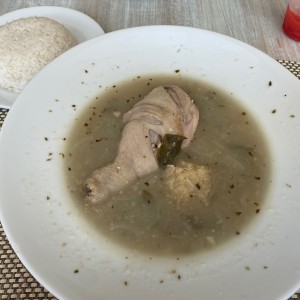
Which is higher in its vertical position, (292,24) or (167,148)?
(292,24)

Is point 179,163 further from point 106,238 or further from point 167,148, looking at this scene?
point 106,238

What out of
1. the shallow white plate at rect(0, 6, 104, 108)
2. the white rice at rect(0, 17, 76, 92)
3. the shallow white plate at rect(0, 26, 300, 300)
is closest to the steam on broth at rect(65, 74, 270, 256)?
the shallow white plate at rect(0, 26, 300, 300)

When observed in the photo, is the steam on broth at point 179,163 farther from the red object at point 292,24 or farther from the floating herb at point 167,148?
the red object at point 292,24

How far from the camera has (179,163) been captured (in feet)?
4.47

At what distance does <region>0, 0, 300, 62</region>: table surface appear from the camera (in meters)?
2.12

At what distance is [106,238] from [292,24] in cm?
155

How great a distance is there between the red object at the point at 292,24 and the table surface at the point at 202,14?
0.03 m

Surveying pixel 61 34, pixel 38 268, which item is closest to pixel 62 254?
pixel 38 268

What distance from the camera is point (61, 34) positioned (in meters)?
1.85

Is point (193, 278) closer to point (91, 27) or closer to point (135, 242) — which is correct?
point (135, 242)

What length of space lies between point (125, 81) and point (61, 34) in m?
0.48

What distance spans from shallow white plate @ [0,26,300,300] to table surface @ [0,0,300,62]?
22.8 inches

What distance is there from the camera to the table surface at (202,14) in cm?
212

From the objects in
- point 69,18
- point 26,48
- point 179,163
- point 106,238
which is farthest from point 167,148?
point 69,18
